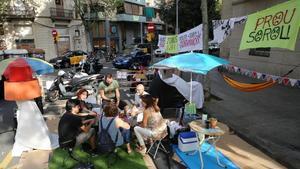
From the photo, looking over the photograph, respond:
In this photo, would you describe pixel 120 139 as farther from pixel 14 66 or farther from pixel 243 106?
pixel 243 106

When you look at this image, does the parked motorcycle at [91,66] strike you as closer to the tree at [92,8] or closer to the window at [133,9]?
the tree at [92,8]

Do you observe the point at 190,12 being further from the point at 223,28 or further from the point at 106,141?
the point at 106,141

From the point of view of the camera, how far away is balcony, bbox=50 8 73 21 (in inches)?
1246

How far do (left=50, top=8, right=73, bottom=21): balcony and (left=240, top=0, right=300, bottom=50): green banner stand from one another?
94.7 feet

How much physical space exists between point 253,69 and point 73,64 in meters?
15.6

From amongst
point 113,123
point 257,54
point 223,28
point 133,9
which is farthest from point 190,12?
point 113,123

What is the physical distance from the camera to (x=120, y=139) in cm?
583

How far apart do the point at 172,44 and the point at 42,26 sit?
22866 millimetres

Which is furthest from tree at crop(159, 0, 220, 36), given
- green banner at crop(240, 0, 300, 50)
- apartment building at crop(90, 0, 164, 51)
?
green banner at crop(240, 0, 300, 50)

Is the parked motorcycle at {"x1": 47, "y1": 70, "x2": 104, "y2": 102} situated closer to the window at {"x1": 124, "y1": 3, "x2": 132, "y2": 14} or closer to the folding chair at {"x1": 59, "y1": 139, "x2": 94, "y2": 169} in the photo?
the folding chair at {"x1": 59, "y1": 139, "x2": 94, "y2": 169}

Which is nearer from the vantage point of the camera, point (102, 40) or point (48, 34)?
point (48, 34)

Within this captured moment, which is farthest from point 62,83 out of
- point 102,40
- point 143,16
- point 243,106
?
point 143,16

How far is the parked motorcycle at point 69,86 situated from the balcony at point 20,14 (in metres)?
18.3

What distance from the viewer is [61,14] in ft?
108
